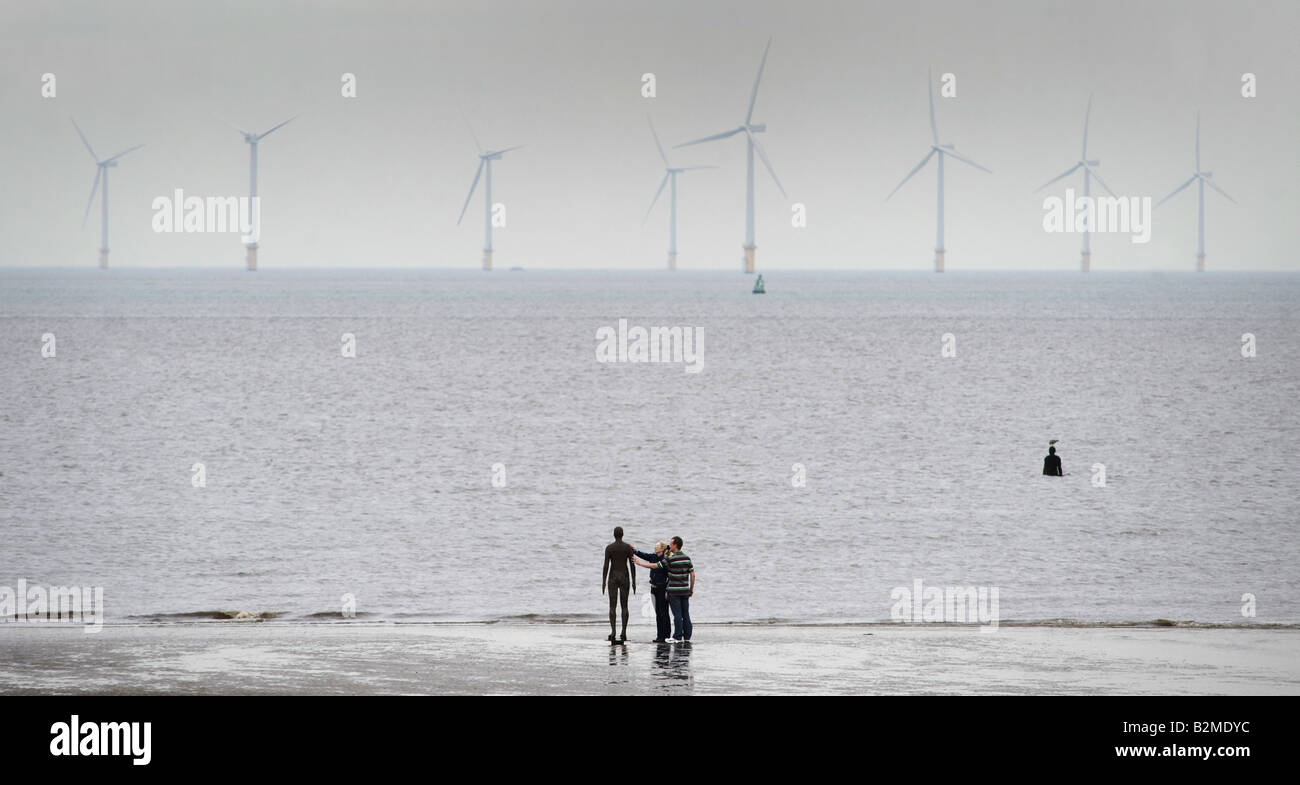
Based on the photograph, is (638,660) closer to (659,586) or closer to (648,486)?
(659,586)

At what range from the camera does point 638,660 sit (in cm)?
2745

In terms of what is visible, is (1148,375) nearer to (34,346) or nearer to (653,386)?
(653,386)

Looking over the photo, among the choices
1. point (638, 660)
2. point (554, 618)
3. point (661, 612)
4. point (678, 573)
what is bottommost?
point (554, 618)

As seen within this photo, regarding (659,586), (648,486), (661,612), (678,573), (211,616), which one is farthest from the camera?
(648,486)

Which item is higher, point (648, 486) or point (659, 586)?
point (648, 486)

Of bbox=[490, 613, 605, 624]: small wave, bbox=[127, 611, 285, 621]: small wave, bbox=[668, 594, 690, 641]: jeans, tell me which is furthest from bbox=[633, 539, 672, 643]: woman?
bbox=[127, 611, 285, 621]: small wave

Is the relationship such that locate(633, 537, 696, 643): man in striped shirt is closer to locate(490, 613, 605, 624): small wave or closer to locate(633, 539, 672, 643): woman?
locate(633, 539, 672, 643): woman

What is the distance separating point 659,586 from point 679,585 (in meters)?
0.47

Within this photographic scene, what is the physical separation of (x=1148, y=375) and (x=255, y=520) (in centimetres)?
10703

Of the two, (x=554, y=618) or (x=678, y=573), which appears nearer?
(x=678, y=573)

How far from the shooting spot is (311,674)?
82.9 ft

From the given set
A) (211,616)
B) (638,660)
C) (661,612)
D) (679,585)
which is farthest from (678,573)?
(211,616)

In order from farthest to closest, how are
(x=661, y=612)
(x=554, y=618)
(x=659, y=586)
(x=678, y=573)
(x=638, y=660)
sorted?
(x=554, y=618) < (x=661, y=612) < (x=659, y=586) < (x=678, y=573) < (x=638, y=660)
